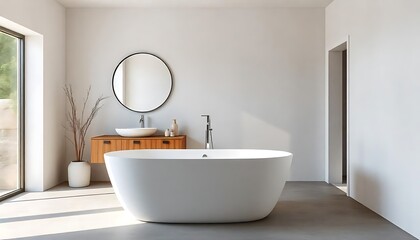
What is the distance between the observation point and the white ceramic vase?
6.18 meters

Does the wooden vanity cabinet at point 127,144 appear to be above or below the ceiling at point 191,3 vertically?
below

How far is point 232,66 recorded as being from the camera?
664cm

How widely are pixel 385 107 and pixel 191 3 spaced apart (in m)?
3.09

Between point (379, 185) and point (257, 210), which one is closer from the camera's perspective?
point (257, 210)

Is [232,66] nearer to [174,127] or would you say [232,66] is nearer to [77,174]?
[174,127]

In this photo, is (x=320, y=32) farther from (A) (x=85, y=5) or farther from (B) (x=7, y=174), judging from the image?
(B) (x=7, y=174)

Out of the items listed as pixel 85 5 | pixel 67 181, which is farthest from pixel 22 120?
pixel 85 5

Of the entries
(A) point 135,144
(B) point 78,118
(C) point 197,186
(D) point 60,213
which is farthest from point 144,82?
(C) point 197,186

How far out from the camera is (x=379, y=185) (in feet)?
14.8

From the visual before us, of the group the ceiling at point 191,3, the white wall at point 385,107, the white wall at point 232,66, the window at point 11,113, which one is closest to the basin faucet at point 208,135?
the white wall at point 232,66

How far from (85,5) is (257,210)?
3956 mm

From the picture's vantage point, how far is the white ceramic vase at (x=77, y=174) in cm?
618

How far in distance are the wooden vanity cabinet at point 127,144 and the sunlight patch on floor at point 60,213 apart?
A: 1.66 feet

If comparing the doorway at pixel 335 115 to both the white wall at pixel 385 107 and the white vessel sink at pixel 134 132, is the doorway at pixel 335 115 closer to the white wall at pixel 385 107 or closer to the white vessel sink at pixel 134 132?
the white wall at pixel 385 107
